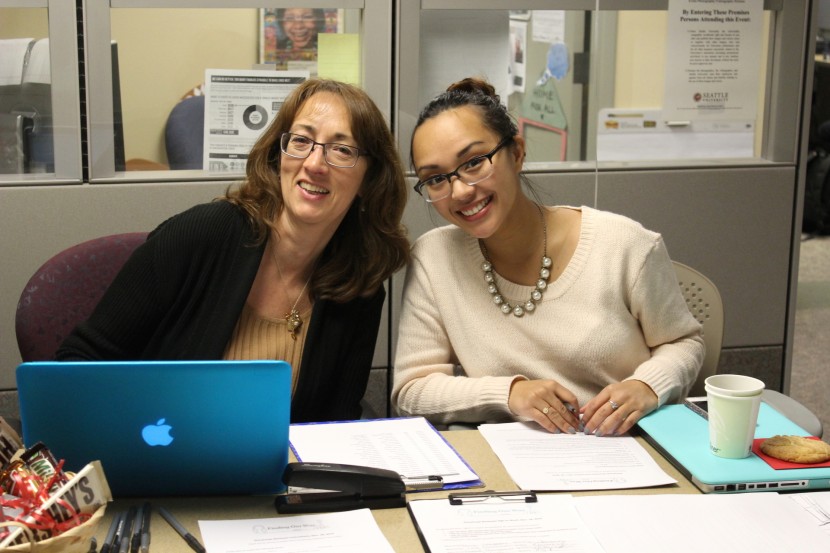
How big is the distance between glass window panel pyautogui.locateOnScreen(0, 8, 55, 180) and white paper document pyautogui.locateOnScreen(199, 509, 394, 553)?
1673 millimetres

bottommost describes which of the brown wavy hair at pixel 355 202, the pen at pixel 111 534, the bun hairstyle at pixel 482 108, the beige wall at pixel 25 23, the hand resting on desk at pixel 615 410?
the pen at pixel 111 534

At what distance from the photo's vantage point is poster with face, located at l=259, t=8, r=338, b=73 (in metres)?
2.77

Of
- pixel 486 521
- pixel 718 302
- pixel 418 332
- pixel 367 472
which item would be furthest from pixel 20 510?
pixel 718 302

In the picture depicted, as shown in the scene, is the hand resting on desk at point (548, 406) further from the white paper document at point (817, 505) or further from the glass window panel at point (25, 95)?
the glass window panel at point (25, 95)

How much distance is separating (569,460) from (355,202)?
0.76 m

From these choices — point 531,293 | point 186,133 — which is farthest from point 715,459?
point 186,133

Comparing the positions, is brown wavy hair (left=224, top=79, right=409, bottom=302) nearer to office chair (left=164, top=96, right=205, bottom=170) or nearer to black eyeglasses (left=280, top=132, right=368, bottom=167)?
black eyeglasses (left=280, top=132, right=368, bottom=167)

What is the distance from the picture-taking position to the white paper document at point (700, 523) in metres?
1.33

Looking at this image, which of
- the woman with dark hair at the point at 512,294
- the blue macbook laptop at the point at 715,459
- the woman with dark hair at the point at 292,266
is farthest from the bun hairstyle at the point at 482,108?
the blue macbook laptop at the point at 715,459

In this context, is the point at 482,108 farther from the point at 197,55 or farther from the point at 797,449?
the point at 197,55

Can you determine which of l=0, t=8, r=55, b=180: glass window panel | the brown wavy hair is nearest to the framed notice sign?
l=0, t=8, r=55, b=180: glass window panel

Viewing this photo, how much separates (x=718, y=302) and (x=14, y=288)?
6.10 feet

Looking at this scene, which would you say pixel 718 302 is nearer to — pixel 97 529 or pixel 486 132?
pixel 486 132

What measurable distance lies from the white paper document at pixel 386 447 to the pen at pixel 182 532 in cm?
25
